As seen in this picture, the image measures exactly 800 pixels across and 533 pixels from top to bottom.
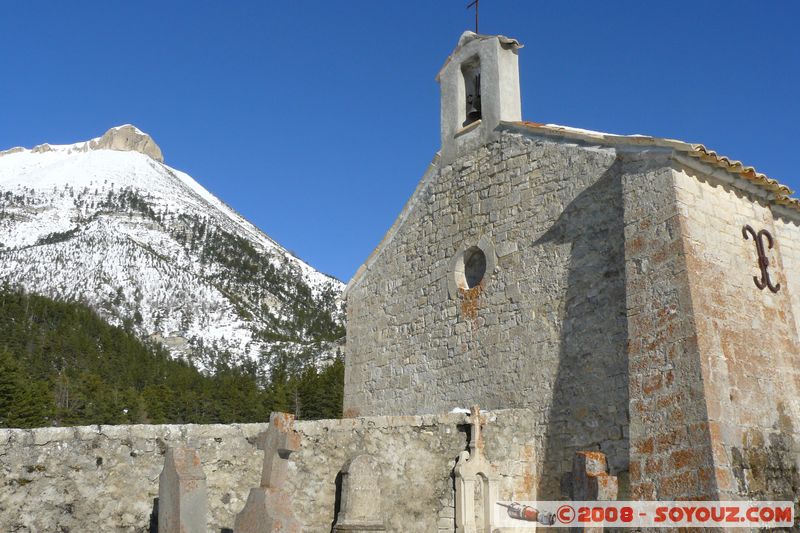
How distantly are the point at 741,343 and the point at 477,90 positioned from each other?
668 cm

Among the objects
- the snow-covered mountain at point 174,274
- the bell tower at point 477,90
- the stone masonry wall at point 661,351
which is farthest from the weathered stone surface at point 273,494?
the snow-covered mountain at point 174,274

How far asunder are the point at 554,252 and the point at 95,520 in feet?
22.2

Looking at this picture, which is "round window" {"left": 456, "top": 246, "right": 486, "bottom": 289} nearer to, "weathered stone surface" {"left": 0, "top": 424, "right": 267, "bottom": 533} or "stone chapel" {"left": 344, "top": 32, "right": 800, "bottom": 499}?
"stone chapel" {"left": 344, "top": 32, "right": 800, "bottom": 499}

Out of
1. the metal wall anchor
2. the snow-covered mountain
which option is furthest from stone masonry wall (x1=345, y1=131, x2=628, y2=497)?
the snow-covered mountain

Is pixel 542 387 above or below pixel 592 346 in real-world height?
below

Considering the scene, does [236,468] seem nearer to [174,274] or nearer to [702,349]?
[702,349]

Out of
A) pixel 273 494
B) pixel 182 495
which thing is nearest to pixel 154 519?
pixel 182 495

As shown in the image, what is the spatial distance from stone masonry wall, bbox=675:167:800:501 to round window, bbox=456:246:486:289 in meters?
3.77

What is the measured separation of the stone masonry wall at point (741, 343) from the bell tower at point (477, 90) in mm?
4081

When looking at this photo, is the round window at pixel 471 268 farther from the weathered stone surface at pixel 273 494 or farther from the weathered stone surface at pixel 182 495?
the weathered stone surface at pixel 182 495

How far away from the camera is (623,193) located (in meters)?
9.46

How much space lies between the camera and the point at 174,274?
104 meters

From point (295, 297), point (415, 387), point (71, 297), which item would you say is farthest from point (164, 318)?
point (415, 387)

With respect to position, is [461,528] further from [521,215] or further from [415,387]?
[521,215]
